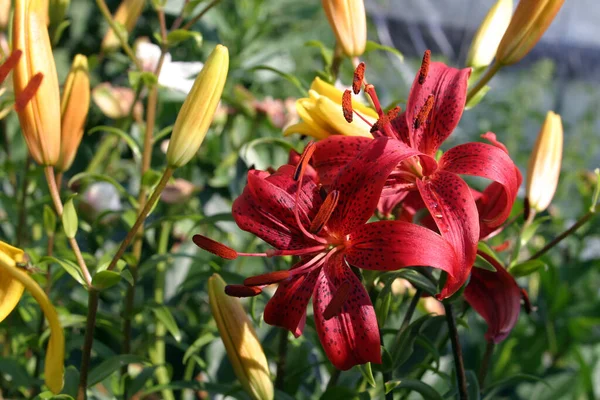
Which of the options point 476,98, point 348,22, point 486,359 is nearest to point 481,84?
point 476,98

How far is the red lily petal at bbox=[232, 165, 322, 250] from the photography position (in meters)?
0.48

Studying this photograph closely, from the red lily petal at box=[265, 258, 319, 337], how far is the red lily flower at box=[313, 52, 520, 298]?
8 cm

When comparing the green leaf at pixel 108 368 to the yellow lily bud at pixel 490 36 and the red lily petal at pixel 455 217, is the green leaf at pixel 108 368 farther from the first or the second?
the yellow lily bud at pixel 490 36

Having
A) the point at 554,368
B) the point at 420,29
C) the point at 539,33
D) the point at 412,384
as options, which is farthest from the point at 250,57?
the point at 420,29

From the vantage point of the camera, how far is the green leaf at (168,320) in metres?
0.63

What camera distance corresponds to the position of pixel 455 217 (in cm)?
45

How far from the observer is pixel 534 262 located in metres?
0.57

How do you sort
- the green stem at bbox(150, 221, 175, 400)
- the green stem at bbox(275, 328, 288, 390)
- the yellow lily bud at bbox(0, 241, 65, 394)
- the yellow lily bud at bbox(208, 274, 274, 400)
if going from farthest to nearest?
the green stem at bbox(150, 221, 175, 400) < the green stem at bbox(275, 328, 288, 390) < the yellow lily bud at bbox(208, 274, 274, 400) < the yellow lily bud at bbox(0, 241, 65, 394)

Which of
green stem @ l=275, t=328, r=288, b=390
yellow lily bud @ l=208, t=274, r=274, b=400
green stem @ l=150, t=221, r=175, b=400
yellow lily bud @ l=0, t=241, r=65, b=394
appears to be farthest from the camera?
green stem @ l=150, t=221, r=175, b=400

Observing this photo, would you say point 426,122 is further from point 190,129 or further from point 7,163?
point 7,163

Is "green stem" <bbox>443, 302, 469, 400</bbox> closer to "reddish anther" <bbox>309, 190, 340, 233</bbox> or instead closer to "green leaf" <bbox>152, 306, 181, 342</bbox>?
"reddish anther" <bbox>309, 190, 340, 233</bbox>

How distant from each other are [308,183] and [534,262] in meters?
0.20

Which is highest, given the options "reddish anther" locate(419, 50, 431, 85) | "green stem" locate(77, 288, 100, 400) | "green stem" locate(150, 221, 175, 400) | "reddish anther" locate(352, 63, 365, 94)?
"reddish anther" locate(419, 50, 431, 85)

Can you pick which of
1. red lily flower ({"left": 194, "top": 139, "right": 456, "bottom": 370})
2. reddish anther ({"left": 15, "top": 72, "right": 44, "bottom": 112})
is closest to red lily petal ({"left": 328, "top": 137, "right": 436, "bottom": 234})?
red lily flower ({"left": 194, "top": 139, "right": 456, "bottom": 370})
